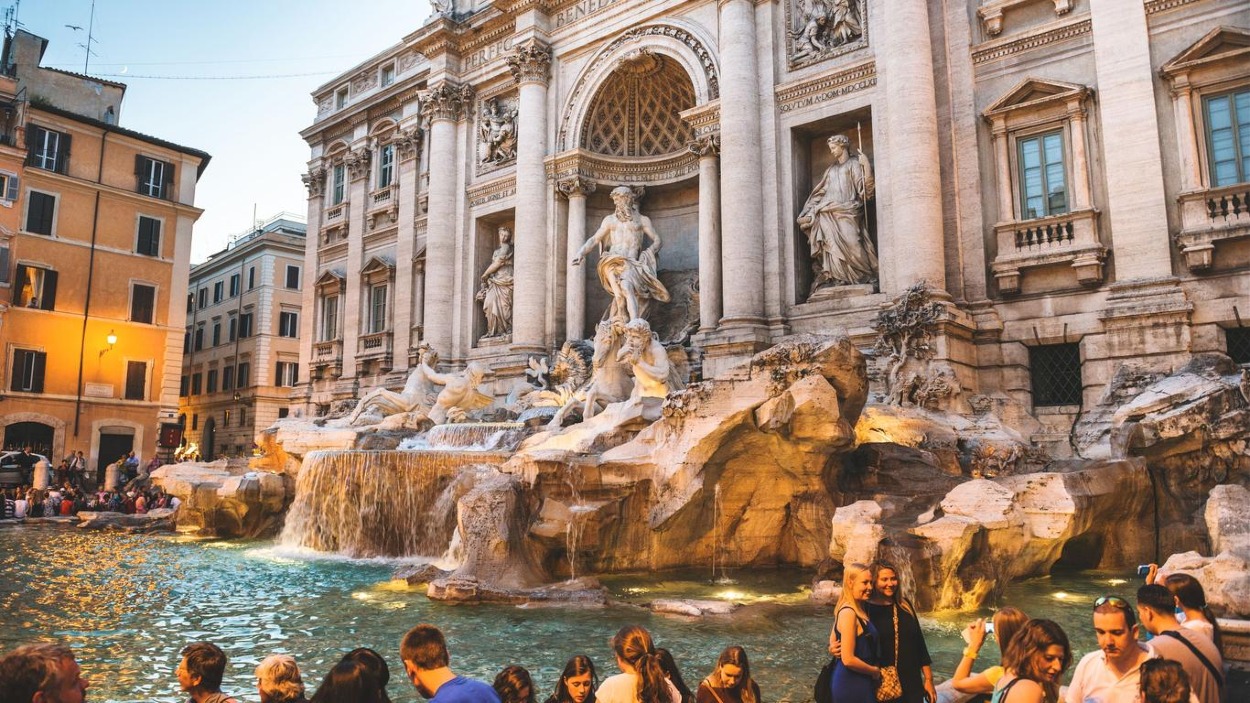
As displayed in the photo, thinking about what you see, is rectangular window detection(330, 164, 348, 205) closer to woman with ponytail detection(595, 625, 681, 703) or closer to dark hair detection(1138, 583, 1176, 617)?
woman with ponytail detection(595, 625, 681, 703)

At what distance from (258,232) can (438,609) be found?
4018 cm

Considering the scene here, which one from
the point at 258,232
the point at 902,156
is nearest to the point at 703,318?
the point at 902,156

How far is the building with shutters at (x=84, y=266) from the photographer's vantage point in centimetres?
2788

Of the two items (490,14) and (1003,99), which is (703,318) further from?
(490,14)

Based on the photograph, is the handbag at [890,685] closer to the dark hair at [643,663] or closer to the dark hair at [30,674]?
the dark hair at [643,663]

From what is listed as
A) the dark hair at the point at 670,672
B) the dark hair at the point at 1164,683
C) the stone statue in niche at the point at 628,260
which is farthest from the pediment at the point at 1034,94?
the dark hair at the point at 670,672

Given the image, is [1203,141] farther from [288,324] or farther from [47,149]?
[288,324]

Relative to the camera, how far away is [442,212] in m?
24.2

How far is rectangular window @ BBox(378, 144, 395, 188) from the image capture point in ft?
91.2

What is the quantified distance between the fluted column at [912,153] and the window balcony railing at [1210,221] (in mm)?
3624

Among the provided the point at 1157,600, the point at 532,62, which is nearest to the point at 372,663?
the point at 1157,600

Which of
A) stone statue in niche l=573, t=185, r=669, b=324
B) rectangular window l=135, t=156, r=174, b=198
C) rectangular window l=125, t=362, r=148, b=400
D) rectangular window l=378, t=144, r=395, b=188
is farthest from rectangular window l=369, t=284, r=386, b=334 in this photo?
rectangular window l=135, t=156, r=174, b=198

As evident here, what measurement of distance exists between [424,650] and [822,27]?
55.7 feet

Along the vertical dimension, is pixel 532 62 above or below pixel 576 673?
above
